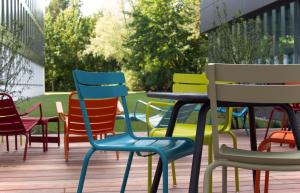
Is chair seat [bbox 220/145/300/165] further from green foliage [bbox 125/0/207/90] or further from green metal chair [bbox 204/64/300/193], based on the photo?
green foliage [bbox 125/0/207/90]

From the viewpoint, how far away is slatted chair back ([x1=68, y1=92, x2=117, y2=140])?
214 inches

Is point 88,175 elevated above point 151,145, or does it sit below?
below

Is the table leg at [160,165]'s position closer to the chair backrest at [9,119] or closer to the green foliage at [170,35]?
the chair backrest at [9,119]

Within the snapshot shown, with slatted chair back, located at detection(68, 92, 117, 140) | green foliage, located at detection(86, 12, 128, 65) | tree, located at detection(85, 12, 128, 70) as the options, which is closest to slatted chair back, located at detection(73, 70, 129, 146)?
slatted chair back, located at detection(68, 92, 117, 140)

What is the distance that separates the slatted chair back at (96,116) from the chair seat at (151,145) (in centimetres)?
202

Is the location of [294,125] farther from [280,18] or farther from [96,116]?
[280,18]

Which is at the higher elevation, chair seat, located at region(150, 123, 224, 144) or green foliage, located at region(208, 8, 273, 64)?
green foliage, located at region(208, 8, 273, 64)

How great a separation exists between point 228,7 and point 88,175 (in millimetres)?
12869

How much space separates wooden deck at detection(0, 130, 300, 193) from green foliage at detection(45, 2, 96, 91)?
4226cm

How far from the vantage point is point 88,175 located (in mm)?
4766

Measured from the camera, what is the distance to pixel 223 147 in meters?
2.55

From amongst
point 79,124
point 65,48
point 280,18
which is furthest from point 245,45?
point 65,48

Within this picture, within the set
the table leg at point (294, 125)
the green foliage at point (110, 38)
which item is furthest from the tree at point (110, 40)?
the table leg at point (294, 125)

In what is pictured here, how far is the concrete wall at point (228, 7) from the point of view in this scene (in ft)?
46.7
